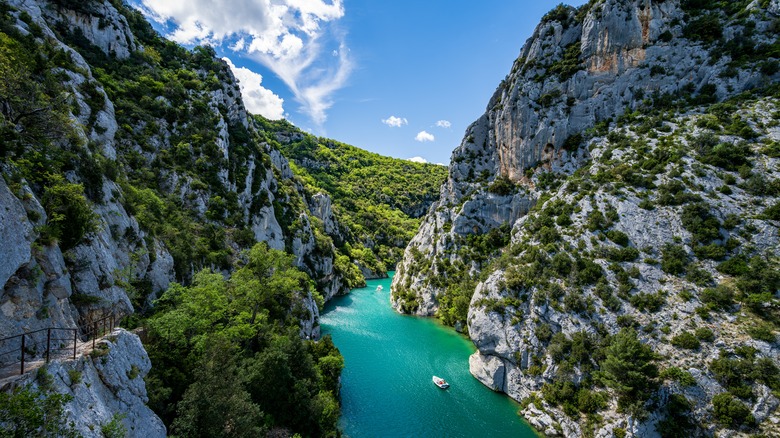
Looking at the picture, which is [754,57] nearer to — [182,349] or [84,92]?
[182,349]

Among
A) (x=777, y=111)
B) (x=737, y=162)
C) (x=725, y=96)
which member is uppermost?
(x=725, y=96)

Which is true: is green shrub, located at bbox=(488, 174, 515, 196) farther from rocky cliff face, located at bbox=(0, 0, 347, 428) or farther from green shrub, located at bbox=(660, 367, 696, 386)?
rocky cliff face, located at bbox=(0, 0, 347, 428)

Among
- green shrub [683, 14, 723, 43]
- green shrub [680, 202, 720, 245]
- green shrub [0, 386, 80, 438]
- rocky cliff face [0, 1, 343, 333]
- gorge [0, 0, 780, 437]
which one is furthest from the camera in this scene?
green shrub [683, 14, 723, 43]

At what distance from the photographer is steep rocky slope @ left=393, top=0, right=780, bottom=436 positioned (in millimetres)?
22953

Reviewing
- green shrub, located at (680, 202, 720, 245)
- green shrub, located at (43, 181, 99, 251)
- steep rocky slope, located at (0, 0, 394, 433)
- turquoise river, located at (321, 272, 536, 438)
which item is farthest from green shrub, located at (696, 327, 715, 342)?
green shrub, located at (43, 181, 99, 251)

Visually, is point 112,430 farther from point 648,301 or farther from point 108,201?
point 648,301

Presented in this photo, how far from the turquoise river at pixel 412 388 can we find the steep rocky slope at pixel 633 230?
9.54 ft

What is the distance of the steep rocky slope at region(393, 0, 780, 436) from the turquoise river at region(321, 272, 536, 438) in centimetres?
291

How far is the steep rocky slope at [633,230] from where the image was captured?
2295cm

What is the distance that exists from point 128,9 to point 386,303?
71.0m

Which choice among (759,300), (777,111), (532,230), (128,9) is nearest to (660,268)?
(759,300)

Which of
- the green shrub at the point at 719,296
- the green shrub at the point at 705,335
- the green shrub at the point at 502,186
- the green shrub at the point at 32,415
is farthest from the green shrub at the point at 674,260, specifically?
the green shrub at the point at 32,415

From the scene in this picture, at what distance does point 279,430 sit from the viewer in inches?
819

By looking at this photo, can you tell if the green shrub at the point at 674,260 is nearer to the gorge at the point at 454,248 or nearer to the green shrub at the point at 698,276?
the gorge at the point at 454,248
